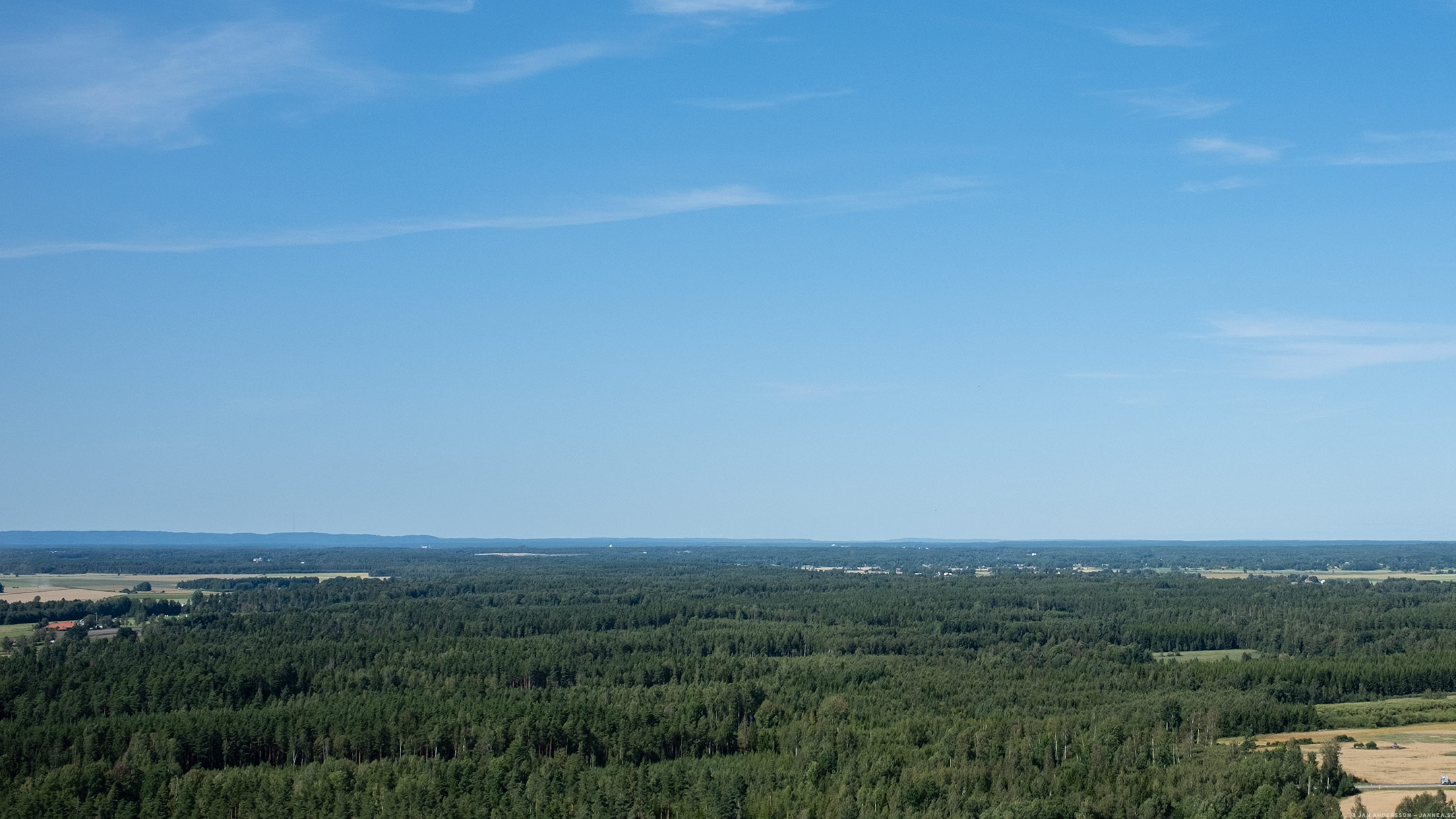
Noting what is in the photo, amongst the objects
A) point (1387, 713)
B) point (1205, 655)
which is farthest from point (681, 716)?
point (1205, 655)

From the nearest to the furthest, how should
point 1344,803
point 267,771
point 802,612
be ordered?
point 1344,803
point 267,771
point 802,612

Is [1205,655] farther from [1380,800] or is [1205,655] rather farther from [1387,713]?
[1380,800]

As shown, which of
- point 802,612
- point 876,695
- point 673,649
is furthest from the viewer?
point 802,612

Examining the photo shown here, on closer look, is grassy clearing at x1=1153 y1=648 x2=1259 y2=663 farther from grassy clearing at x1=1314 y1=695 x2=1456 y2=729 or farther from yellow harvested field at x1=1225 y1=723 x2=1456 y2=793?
yellow harvested field at x1=1225 y1=723 x2=1456 y2=793

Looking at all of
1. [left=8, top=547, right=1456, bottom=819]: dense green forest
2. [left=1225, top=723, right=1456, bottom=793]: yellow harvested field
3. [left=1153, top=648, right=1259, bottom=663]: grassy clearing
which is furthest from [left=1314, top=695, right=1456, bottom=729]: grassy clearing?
[left=1153, top=648, right=1259, bottom=663]: grassy clearing

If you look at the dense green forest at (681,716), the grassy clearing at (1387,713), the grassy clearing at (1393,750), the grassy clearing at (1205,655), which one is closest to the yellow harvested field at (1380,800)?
the grassy clearing at (1393,750)

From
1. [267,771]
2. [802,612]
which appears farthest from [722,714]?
[802,612]

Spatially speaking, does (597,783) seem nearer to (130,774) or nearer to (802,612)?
(130,774)
